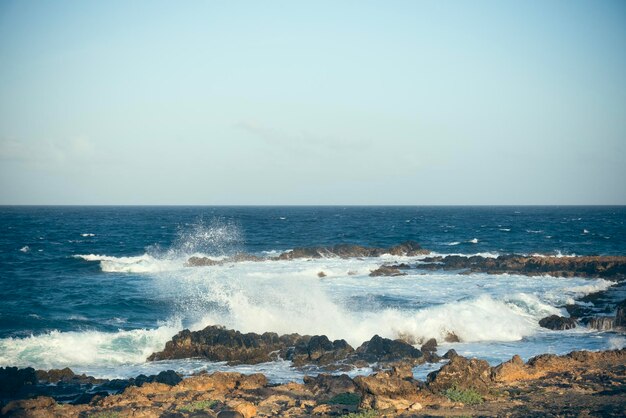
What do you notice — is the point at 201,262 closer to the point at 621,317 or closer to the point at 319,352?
the point at 319,352

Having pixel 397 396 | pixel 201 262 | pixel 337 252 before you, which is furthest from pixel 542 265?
pixel 397 396

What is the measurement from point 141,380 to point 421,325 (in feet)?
35.1

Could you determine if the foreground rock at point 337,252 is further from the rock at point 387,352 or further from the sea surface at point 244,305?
the rock at point 387,352

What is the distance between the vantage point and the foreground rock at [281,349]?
16.4 m

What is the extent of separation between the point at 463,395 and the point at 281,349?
8.33 metres

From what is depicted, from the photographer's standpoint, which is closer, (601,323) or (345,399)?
(345,399)

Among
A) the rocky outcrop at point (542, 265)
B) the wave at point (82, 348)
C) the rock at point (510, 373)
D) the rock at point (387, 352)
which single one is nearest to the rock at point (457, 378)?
the rock at point (510, 373)

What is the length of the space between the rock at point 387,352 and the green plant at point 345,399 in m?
4.88

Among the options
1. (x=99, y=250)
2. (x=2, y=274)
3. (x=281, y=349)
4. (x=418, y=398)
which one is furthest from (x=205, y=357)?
(x=99, y=250)

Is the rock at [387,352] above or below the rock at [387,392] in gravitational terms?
below

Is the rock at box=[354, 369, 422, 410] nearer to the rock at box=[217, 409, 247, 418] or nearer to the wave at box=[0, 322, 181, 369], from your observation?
the rock at box=[217, 409, 247, 418]

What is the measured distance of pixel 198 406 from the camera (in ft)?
34.7

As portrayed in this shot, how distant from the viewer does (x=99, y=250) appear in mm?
50938

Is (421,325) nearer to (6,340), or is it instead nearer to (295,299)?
(295,299)
